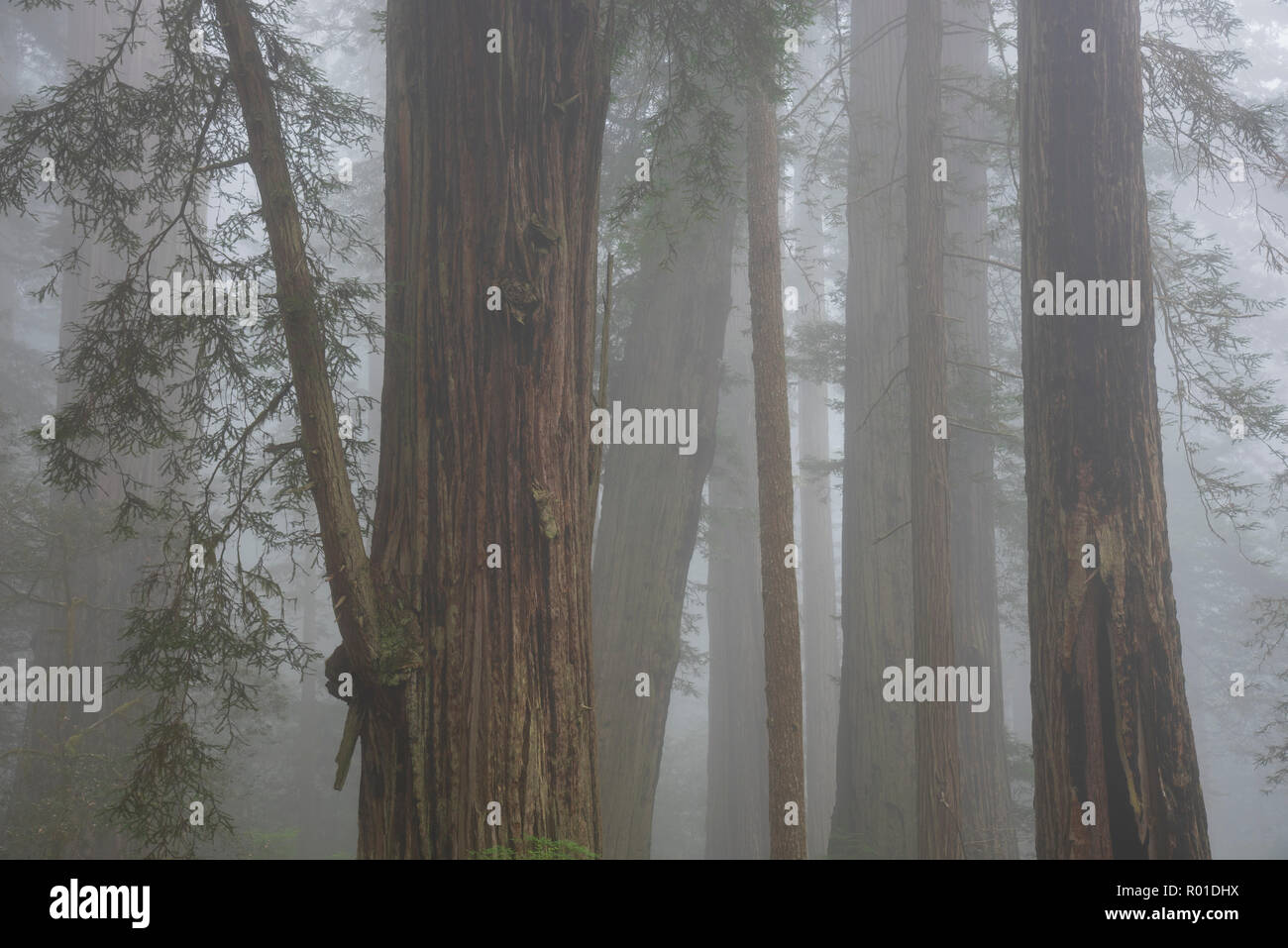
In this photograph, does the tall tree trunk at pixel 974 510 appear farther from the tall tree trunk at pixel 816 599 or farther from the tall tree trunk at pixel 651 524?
the tall tree trunk at pixel 816 599

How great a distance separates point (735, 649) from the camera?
1686 cm

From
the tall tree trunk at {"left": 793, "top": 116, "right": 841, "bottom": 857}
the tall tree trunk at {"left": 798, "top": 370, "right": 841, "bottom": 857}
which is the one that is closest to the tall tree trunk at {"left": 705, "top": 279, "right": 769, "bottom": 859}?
the tall tree trunk at {"left": 793, "top": 116, "right": 841, "bottom": 857}

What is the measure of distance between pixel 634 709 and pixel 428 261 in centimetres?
618

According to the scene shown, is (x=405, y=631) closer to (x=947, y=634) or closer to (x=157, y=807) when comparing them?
(x=157, y=807)

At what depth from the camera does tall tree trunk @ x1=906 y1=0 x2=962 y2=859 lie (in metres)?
6.74

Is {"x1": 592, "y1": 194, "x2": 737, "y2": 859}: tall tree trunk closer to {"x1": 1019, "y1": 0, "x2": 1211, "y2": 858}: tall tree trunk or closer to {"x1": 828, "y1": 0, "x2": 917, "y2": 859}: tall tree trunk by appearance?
{"x1": 828, "y1": 0, "x2": 917, "y2": 859}: tall tree trunk

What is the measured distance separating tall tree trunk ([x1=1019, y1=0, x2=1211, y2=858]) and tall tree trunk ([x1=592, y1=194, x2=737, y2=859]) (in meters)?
4.63

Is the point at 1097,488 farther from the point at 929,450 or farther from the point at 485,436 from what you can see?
the point at 485,436

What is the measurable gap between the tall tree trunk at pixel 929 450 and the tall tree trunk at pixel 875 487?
3.19ft

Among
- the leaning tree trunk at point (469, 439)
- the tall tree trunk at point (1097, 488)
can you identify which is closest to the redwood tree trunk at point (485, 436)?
the leaning tree trunk at point (469, 439)

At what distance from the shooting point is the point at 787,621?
20.9ft

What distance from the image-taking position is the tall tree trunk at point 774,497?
618 cm

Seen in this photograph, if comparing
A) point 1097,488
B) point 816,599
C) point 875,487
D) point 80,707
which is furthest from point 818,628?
point 1097,488

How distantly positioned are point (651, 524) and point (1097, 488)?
5.43m
